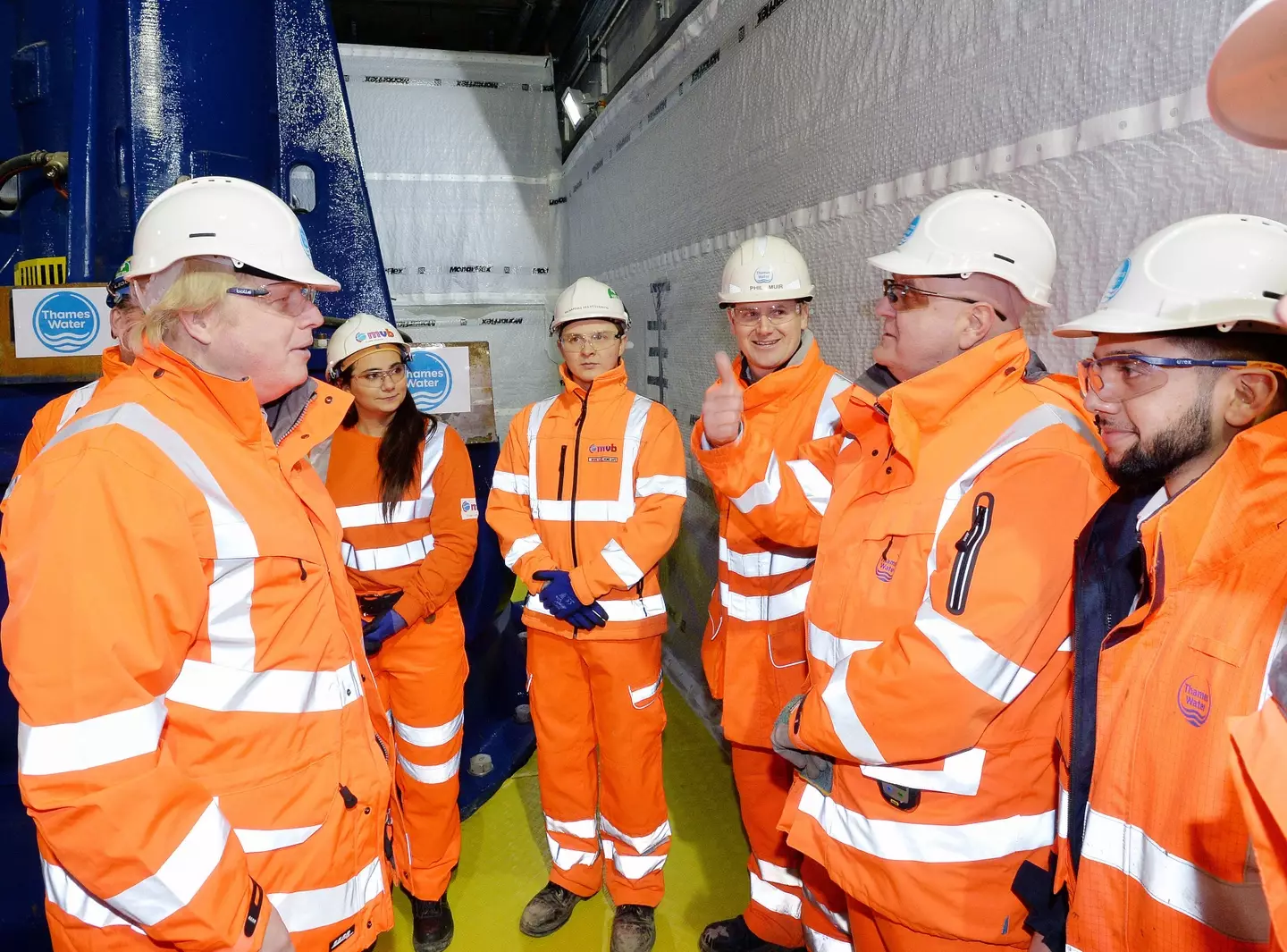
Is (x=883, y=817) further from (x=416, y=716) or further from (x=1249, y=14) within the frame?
(x=416, y=716)

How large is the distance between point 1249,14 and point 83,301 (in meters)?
2.95

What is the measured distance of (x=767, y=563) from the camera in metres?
2.36

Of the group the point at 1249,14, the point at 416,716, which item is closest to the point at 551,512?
the point at 416,716

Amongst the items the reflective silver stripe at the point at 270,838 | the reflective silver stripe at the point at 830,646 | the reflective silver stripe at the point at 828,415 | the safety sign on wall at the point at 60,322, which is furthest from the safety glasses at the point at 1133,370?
the safety sign on wall at the point at 60,322

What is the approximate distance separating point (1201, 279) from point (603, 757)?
2.19 meters

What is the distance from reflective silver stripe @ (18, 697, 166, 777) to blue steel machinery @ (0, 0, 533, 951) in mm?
1776

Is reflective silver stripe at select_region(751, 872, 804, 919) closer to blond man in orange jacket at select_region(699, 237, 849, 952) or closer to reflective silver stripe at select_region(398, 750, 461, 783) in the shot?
blond man in orange jacket at select_region(699, 237, 849, 952)

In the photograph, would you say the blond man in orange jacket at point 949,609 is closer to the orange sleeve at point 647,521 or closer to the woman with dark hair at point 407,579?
the orange sleeve at point 647,521

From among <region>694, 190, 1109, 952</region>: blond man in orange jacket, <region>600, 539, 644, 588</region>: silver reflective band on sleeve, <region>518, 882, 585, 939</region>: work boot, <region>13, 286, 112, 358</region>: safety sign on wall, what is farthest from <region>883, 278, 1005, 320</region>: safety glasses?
<region>13, 286, 112, 358</region>: safety sign on wall

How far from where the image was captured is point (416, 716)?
9.05 feet

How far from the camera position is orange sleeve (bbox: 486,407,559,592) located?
8.87 feet

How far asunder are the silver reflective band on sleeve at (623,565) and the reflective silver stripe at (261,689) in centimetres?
116

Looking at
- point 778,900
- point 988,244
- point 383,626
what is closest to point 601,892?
point 778,900

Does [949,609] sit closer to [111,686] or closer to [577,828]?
[111,686]
